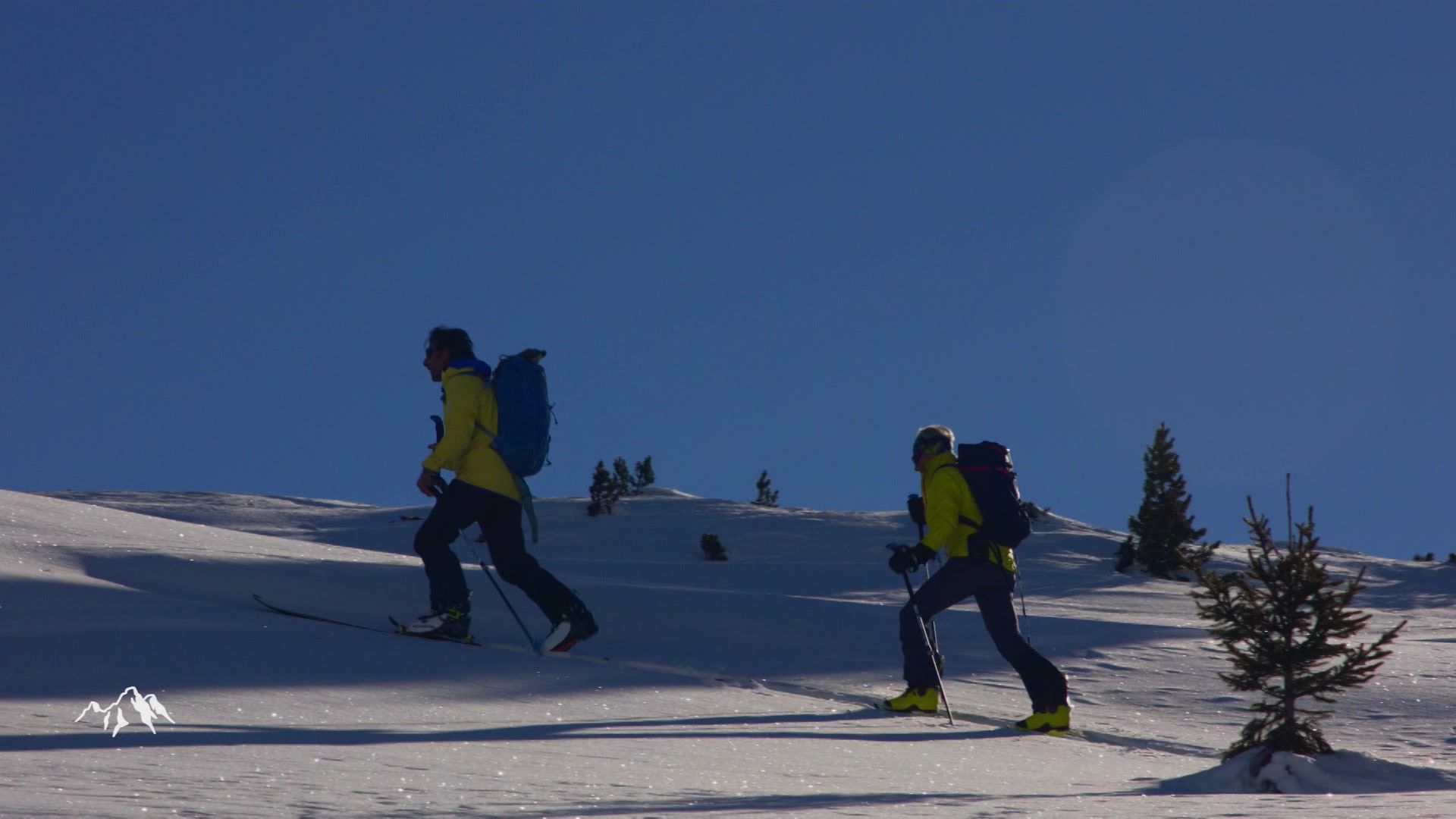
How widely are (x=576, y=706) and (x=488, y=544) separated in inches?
68.4

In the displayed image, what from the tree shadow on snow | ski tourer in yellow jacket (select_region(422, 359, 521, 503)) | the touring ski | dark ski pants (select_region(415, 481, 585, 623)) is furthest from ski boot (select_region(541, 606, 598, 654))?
the tree shadow on snow

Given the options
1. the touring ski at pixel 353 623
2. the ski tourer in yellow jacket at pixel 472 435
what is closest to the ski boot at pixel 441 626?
the touring ski at pixel 353 623

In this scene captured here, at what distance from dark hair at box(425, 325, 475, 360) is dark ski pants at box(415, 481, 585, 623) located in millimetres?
801

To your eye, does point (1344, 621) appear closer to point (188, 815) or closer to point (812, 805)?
point (812, 805)

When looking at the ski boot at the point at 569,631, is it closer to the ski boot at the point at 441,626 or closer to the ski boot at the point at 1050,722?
the ski boot at the point at 441,626

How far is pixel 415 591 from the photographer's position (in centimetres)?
919

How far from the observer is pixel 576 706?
6164 millimetres

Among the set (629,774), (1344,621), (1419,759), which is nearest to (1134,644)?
(1419,759)

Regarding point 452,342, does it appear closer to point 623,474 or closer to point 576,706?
point 576,706

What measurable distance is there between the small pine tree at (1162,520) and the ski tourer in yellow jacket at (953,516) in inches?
460

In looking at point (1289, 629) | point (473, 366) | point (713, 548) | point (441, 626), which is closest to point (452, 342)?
point (473, 366)

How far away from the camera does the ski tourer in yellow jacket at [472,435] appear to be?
7422 mm

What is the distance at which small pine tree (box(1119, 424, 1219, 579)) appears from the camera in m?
18.4

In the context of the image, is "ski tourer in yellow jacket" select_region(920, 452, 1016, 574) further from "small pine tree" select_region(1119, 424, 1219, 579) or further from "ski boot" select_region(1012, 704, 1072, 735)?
"small pine tree" select_region(1119, 424, 1219, 579)
